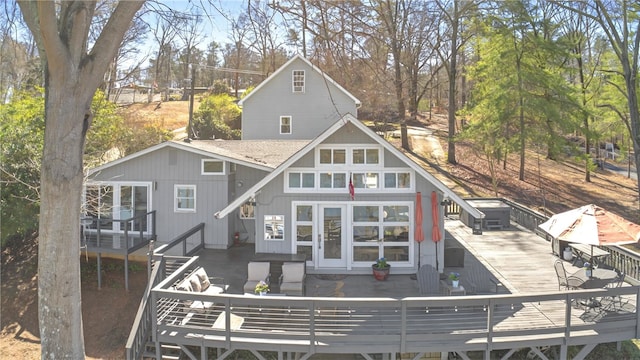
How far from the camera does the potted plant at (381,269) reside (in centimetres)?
1217

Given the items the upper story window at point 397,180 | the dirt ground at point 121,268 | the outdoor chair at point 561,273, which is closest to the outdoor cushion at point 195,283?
the dirt ground at point 121,268

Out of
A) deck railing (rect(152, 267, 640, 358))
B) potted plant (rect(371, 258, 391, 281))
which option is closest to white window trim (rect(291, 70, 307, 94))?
potted plant (rect(371, 258, 391, 281))

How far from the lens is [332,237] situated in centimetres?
1308

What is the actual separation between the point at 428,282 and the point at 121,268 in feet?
35.8

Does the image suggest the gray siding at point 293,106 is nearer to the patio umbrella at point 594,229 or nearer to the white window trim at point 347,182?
the white window trim at point 347,182

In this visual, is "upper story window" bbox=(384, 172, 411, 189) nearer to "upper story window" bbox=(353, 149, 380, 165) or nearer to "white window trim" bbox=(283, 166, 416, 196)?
"white window trim" bbox=(283, 166, 416, 196)

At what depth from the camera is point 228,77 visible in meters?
56.8

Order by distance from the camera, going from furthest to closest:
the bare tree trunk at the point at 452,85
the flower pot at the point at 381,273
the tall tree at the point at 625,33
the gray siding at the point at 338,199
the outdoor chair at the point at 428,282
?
1. the bare tree trunk at the point at 452,85
2. the tall tree at the point at 625,33
3. the gray siding at the point at 338,199
4. the flower pot at the point at 381,273
5. the outdoor chair at the point at 428,282

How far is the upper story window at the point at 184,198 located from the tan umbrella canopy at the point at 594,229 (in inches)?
426

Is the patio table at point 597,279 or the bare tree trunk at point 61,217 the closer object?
the bare tree trunk at point 61,217

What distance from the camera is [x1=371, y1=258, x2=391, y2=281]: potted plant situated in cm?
1217

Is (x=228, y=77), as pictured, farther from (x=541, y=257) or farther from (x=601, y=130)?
(x=541, y=257)

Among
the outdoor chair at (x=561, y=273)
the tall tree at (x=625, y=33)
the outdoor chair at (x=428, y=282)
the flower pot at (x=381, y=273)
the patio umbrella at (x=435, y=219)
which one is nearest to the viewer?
the outdoor chair at (x=561, y=273)

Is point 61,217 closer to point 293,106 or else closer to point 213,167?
point 213,167
